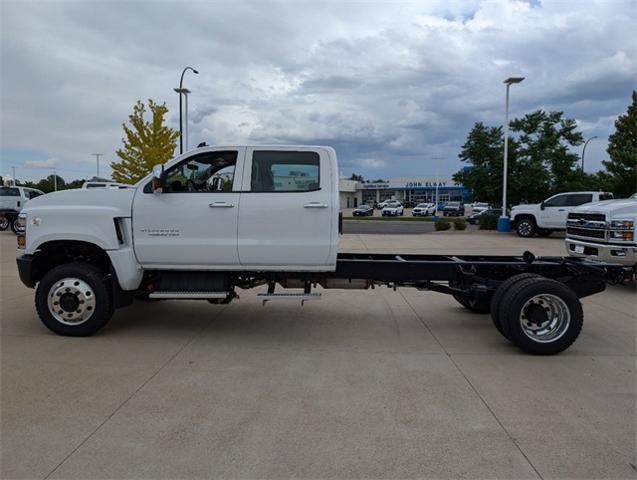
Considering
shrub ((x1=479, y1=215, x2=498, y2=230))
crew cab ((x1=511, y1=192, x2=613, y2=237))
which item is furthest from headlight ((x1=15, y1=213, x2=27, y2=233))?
shrub ((x1=479, y1=215, x2=498, y2=230))

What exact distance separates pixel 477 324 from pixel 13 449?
555cm

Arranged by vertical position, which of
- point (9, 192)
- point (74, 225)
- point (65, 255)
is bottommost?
point (65, 255)

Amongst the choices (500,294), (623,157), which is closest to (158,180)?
(500,294)

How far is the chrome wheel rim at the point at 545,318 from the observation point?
5504mm

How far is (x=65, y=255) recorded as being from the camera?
640 cm

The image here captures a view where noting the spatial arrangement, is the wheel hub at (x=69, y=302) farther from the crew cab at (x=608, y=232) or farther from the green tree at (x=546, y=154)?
the green tree at (x=546, y=154)

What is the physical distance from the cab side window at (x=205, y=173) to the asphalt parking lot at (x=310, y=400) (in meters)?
1.84

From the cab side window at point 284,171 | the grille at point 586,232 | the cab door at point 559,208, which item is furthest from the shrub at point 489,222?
the cab side window at point 284,171

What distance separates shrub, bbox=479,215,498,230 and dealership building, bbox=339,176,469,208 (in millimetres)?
71665

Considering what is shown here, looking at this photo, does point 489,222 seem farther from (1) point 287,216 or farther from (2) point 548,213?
(1) point 287,216

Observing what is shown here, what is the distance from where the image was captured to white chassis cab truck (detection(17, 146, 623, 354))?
5.76m

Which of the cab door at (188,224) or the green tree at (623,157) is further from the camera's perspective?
the green tree at (623,157)

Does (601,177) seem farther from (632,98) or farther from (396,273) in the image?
(396,273)

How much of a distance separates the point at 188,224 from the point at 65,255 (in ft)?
6.17
